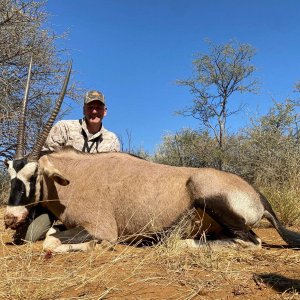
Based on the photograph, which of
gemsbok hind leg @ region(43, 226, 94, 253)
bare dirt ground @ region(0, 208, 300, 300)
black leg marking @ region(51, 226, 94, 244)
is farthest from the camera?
black leg marking @ region(51, 226, 94, 244)

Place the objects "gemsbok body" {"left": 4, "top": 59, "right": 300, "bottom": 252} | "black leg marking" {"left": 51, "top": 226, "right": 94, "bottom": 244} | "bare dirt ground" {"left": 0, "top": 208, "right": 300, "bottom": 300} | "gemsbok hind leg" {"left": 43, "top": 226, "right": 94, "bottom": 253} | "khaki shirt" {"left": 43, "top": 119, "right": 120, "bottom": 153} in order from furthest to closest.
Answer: "khaki shirt" {"left": 43, "top": 119, "right": 120, "bottom": 153} < "gemsbok body" {"left": 4, "top": 59, "right": 300, "bottom": 252} < "black leg marking" {"left": 51, "top": 226, "right": 94, "bottom": 244} < "gemsbok hind leg" {"left": 43, "top": 226, "right": 94, "bottom": 253} < "bare dirt ground" {"left": 0, "top": 208, "right": 300, "bottom": 300}

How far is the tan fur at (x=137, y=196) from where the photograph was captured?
382 centimetres

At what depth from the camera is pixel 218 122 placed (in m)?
20.9

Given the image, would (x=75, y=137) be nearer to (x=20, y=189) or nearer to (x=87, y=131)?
(x=87, y=131)

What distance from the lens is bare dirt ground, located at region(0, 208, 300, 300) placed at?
2193 millimetres

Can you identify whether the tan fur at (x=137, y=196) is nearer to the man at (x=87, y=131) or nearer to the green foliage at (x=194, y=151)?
the man at (x=87, y=131)

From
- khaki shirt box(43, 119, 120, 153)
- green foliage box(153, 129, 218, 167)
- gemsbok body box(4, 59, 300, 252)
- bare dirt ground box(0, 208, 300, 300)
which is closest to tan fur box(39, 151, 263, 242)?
gemsbok body box(4, 59, 300, 252)

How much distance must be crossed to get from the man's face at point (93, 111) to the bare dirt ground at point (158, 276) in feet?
7.65

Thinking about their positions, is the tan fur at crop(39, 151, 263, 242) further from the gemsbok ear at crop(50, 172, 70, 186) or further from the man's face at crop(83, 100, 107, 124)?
the man's face at crop(83, 100, 107, 124)

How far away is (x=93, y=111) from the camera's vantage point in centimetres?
530

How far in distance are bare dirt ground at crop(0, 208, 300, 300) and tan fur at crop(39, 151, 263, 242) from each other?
0.51 meters

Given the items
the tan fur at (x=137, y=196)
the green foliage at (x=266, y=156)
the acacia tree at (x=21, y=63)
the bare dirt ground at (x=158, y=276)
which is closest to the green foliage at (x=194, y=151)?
the green foliage at (x=266, y=156)

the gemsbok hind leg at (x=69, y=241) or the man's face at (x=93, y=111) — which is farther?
the man's face at (x=93, y=111)

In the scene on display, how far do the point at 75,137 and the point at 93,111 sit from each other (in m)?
0.40
